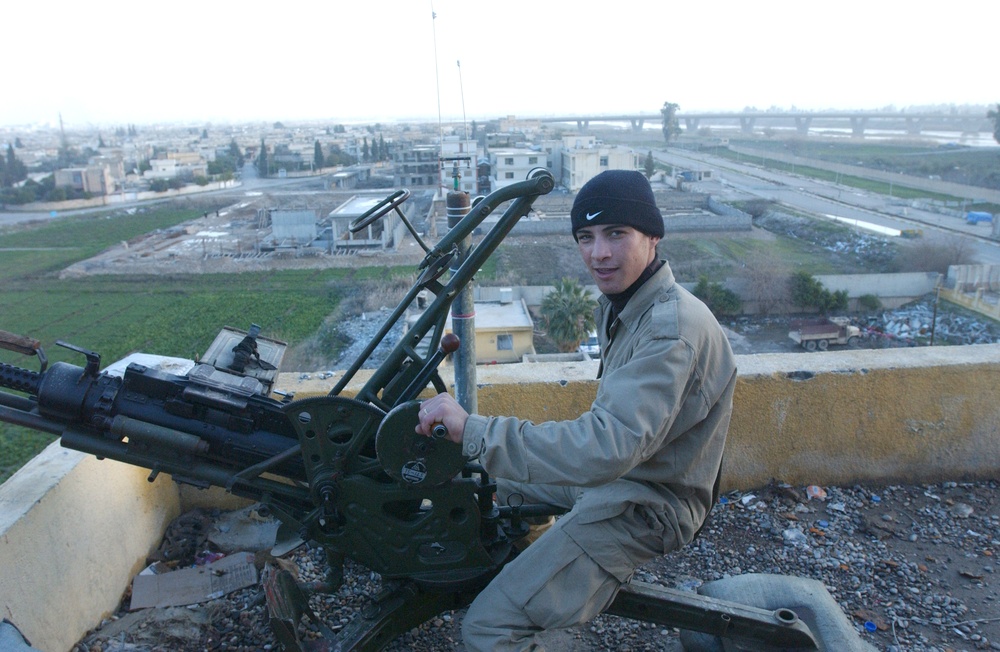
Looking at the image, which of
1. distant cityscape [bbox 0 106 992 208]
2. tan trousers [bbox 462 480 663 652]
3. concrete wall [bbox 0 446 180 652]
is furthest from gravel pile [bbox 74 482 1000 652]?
distant cityscape [bbox 0 106 992 208]

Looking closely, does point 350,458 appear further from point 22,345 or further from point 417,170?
point 417,170

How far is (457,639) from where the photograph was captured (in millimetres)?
3033

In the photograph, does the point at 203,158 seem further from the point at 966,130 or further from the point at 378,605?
the point at 966,130

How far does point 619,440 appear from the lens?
Answer: 196 cm

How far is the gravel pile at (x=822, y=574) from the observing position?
3.00 metres

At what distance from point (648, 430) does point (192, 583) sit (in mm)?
2506

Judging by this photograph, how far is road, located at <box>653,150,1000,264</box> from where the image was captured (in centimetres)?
4031

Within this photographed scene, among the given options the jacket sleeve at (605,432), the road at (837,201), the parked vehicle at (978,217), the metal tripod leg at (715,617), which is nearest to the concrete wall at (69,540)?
the jacket sleeve at (605,432)

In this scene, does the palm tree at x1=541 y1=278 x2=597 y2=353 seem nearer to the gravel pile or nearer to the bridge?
the gravel pile

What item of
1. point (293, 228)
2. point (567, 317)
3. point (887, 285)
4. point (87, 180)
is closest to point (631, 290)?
point (567, 317)

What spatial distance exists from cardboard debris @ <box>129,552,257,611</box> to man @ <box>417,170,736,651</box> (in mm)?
1590

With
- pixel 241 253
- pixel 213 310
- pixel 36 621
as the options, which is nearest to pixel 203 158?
pixel 241 253

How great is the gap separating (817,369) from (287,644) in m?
3.11

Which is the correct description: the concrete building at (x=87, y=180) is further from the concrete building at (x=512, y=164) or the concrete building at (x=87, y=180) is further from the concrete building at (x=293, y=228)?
the concrete building at (x=512, y=164)
